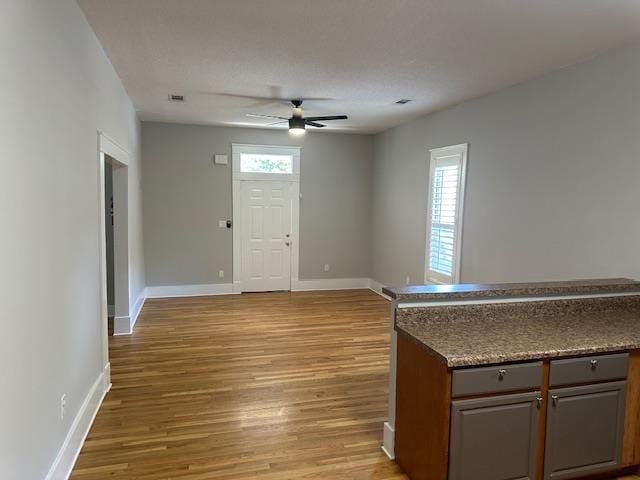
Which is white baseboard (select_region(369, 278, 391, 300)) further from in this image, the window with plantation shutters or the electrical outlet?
the electrical outlet

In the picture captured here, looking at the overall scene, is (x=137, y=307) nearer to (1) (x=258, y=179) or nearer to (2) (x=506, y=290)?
(1) (x=258, y=179)

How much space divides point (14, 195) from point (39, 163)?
366mm

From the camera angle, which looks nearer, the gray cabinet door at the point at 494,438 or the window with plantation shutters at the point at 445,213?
the gray cabinet door at the point at 494,438

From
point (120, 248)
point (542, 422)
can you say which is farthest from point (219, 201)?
point (542, 422)

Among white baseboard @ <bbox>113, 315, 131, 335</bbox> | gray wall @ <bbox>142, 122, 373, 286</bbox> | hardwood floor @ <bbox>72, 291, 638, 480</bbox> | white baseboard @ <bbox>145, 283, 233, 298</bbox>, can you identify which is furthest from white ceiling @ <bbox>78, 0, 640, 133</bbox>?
white baseboard @ <bbox>145, 283, 233, 298</bbox>

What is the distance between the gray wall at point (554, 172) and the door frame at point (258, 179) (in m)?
2.51

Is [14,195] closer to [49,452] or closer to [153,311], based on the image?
[49,452]

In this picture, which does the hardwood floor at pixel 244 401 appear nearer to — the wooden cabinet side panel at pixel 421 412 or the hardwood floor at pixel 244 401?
the hardwood floor at pixel 244 401

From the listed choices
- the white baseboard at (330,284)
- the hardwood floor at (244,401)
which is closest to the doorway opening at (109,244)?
the hardwood floor at (244,401)

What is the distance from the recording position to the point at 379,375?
3.98 meters

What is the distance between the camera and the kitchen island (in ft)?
6.94

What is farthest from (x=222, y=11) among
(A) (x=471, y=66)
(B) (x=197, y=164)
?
(B) (x=197, y=164)

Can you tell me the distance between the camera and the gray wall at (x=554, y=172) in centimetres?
321

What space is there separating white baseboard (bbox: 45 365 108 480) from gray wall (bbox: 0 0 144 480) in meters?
0.06
